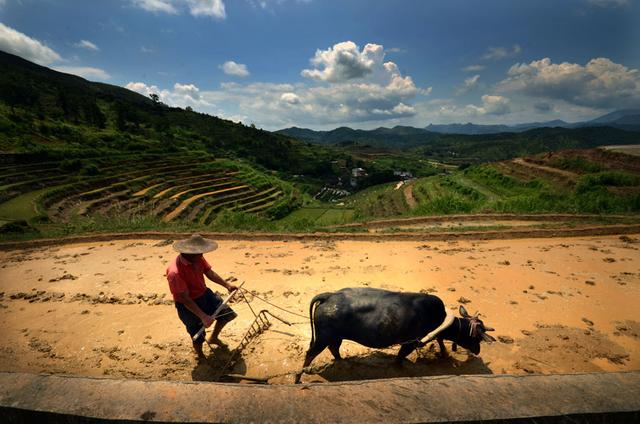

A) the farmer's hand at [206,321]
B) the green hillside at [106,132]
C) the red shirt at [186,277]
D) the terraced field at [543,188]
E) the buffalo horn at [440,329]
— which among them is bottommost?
the terraced field at [543,188]

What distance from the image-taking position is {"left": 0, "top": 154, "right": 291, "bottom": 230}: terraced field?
21.0 m

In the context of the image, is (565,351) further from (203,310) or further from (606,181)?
(606,181)

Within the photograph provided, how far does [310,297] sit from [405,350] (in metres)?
2.94

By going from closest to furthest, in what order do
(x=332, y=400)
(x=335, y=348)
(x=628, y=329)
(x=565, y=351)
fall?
(x=332, y=400) → (x=335, y=348) → (x=565, y=351) → (x=628, y=329)

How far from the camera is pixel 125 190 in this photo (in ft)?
90.0

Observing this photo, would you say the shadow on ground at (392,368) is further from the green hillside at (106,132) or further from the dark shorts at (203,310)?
the green hillside at (106,132)

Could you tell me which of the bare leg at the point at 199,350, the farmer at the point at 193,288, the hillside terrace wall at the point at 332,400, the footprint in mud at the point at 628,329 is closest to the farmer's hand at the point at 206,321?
the farmer at the point at 193,288

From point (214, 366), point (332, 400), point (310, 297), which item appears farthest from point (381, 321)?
point (310, 297)

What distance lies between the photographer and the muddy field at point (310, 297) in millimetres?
4863

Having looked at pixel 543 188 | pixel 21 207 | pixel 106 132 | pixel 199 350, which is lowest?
pixel 543 188

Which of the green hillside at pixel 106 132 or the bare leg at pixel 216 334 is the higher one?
the green hillside at pixel 106 132

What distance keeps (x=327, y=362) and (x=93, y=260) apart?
8627mm

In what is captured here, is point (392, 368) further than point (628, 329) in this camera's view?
No

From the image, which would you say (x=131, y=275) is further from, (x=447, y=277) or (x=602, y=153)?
(x=602, y=153)
